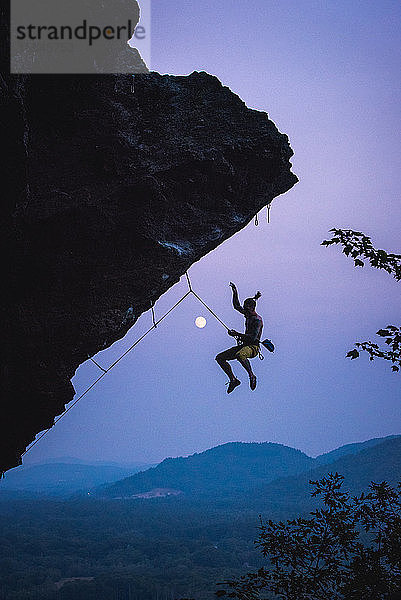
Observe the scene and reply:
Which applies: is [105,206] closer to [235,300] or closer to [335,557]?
[235,300]

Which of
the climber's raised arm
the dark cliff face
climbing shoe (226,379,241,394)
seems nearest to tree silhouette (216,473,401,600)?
climbing shoe (226,379,241,394)

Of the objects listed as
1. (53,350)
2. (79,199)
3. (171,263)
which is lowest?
(53,350)

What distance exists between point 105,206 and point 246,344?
4.23m

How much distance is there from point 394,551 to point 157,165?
8.05 metres

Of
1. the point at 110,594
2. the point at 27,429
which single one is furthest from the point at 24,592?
the point at 27,429

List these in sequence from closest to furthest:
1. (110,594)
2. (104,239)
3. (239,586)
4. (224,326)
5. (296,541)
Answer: (239,586) → (296,541) → (104,239) → (224,326) → (110,594)

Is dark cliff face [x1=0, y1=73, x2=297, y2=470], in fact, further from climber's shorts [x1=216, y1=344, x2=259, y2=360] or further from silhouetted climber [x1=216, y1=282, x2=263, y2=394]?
climber's shorts [x1=216, y1=344, x2=259, y2=360]

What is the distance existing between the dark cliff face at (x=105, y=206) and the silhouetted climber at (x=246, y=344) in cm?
171

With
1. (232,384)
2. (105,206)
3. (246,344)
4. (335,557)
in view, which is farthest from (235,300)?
(335,557)

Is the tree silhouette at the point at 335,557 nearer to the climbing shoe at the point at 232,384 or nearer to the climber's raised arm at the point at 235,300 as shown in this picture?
the climbing shoe at the point at 232,384

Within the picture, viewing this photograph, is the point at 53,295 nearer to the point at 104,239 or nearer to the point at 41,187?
the point at 104,239

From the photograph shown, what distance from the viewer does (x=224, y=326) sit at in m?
10.6

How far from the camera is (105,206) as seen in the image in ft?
31.4

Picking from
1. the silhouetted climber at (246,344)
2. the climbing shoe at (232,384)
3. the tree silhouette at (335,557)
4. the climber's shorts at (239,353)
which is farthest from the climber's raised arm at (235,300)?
the tree silhouette at (335,557)
